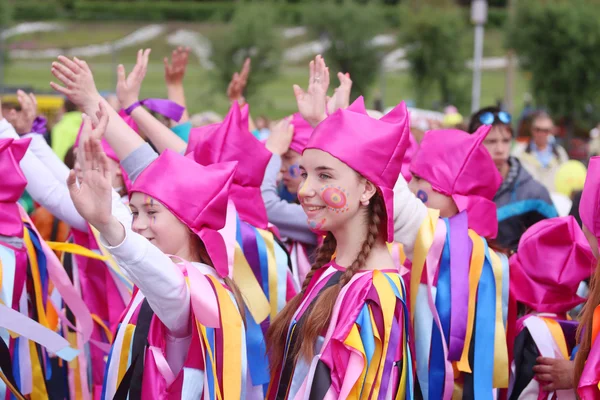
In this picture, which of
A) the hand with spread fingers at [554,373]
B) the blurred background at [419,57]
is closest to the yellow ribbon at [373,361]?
the hand with spread fingers at [554,373]

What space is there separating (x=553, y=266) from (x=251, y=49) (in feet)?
61.7

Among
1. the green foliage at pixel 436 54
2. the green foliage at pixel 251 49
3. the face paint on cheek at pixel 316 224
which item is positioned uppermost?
the face paint on cheek at pixel 316 224

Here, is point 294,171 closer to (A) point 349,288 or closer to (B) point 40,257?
(B) point 40,257

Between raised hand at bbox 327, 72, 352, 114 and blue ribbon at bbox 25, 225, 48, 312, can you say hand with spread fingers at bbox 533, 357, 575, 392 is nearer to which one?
raised hand at bbox 327, 72, 352, 114

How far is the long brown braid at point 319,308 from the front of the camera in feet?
9.56

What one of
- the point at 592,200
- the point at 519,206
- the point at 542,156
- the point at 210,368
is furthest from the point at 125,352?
the point at 542,156

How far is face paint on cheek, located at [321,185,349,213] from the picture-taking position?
2.98 metres

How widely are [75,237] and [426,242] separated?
2017 millimetres

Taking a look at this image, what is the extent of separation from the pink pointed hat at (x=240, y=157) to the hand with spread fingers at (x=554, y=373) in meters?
1.41

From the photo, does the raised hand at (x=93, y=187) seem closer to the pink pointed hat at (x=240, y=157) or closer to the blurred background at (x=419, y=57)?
the pink pointed hat at (x=240, y=157)

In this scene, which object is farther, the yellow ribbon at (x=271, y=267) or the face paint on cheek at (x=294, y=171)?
the face paint on cheek at (x=294, y=171)

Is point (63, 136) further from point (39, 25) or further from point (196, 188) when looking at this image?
point (39, 25)

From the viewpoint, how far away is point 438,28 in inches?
953

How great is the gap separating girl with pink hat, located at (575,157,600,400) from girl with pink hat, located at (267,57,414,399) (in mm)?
594
